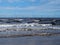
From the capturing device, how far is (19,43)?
17047 mm

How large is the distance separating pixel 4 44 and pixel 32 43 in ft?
8.22

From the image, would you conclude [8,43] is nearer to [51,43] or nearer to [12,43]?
[12,43]

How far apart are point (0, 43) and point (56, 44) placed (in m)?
4.93

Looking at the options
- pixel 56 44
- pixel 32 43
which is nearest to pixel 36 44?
pixel 32 43

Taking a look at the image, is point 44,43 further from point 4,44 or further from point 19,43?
point 4,44

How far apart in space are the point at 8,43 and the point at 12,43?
0.35 meters

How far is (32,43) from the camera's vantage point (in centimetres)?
1728

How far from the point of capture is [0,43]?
17000mm

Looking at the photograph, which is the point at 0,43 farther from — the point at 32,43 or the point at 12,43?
the point at 32,43

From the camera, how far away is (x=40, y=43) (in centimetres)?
1736

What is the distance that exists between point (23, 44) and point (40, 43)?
1.61 meters

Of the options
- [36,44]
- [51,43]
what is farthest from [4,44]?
[51,43]

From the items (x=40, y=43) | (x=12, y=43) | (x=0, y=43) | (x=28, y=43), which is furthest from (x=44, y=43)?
(x=0, y=43)

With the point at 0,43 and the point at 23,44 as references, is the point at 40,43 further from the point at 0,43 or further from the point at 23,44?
the point at 0,43
